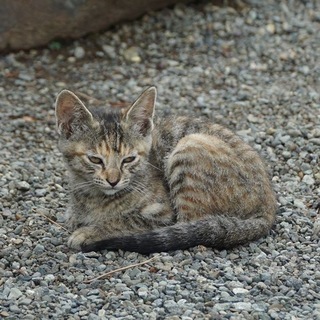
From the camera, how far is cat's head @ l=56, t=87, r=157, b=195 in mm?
7320

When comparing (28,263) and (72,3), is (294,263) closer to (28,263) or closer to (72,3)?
(28,263)

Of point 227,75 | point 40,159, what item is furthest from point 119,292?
point 227,75

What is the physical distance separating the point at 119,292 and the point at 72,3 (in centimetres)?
558

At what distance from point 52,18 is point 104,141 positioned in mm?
4326

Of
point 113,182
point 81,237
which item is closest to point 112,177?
point 113,182

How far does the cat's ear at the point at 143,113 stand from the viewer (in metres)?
7.56

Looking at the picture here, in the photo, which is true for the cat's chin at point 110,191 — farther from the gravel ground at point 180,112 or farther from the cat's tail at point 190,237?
the gravel ground at point 180,112

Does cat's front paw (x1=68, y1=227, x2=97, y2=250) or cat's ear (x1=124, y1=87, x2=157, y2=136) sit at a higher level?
cat's ear (x1=124, y1=87, x2=157, y2=136)

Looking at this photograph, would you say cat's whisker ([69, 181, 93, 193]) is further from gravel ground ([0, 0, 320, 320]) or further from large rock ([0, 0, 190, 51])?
large rock ([0, 0, 190, 51])

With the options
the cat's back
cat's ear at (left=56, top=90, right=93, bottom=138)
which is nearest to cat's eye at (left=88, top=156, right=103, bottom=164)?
cat's ear at (left=56, top=90, right=93, bottom=138)

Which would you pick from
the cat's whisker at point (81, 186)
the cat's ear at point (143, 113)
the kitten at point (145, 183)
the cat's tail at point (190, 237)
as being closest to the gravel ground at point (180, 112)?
the cat's tail at point (190, 237)

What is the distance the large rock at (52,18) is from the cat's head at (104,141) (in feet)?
12.8

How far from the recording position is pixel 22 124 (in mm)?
10039

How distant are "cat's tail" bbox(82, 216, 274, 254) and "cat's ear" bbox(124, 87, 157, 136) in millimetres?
902
